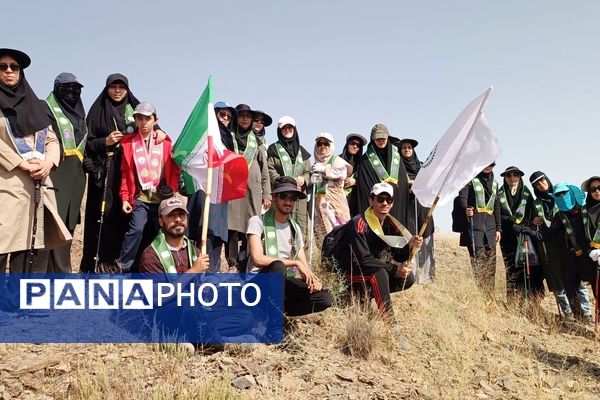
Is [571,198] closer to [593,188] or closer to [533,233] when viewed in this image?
[593,188]

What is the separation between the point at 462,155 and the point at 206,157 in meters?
2.42

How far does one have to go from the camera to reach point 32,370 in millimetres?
4129

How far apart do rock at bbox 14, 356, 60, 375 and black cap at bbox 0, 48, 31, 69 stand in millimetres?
2559

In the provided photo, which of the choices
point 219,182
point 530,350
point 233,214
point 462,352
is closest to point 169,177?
point 219,182

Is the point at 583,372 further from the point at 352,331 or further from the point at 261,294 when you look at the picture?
the point at 261,294

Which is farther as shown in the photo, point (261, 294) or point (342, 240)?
point (342, 240)

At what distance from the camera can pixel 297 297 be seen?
519 cm

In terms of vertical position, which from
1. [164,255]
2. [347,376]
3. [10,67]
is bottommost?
[347,376]

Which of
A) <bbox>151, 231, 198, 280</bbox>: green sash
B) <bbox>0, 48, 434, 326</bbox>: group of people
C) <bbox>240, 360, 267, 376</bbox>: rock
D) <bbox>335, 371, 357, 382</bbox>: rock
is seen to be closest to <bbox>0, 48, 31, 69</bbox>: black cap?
<bbox>0, 48, 434, 326</bbox>: group of people

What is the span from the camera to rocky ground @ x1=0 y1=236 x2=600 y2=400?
4.02 meters

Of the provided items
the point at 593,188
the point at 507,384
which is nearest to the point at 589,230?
the point at 593,188

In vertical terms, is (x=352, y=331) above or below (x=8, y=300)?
below

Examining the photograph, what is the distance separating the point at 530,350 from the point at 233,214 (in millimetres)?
3729

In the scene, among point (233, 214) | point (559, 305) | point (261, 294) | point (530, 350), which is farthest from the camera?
point (559, 305)
